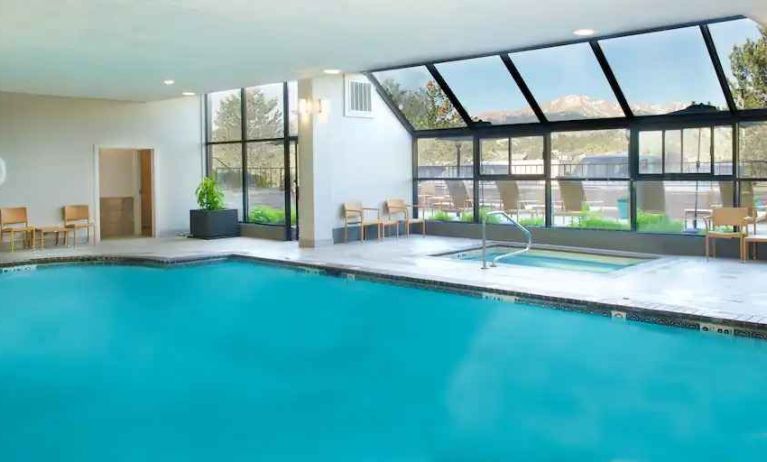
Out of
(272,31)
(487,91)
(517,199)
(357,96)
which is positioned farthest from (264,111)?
(272,31)

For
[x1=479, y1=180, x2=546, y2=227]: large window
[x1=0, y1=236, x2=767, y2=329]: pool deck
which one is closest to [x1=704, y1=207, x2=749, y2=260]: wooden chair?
[x1=0, y1=236, x2=767, y2=329]: pool deck

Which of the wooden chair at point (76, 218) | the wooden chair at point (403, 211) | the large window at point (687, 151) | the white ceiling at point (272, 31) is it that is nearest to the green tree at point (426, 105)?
the wooden chair at point (403, 211)

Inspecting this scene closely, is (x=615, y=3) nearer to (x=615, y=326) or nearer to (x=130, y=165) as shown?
(x=615, y=326)

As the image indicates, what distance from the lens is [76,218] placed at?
468 inches

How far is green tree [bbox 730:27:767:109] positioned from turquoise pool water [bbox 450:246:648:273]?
2.40 metres

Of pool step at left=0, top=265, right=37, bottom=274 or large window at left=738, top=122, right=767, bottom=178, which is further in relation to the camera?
pool step at left=0, top=265, right=37, bottom=274

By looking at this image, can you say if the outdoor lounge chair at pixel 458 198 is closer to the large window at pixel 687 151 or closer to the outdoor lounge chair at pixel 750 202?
the large window at pixel 687 151

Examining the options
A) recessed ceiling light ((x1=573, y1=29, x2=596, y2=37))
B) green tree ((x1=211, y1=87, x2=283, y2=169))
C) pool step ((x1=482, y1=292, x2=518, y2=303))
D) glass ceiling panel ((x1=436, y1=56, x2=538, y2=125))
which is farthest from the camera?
green tree ((x1=211, y1=87, x2=283, y2=169))

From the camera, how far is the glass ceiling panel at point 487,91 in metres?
10.4

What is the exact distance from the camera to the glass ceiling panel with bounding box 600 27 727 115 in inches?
337

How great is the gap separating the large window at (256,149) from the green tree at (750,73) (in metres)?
6.76

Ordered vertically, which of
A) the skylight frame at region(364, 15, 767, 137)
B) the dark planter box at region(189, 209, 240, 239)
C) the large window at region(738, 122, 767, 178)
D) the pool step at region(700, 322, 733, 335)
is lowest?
the pool step at region(700, 322, 733, 335)

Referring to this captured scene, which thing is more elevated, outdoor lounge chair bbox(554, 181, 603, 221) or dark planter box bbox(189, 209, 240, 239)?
outdoor lounge chair bbox(554, 181, 603, 221)

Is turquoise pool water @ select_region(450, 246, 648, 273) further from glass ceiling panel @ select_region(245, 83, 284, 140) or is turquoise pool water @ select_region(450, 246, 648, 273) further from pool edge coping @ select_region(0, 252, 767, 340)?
glass ceiling panel @ select_region(245, 83, 284, 140)
